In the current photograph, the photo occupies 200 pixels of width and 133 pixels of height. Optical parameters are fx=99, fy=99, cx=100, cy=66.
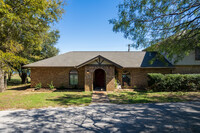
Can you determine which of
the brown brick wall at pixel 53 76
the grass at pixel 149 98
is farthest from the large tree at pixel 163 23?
the brown brick wall at pixel 53 76

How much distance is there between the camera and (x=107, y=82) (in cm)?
1199

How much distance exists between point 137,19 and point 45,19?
31.5 feet

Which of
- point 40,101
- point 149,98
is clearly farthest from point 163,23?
point 40,101

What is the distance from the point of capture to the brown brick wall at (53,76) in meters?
13.8

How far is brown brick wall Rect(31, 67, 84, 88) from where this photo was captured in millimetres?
Result: 13797

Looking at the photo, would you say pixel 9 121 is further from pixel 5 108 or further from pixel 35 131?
pixel 5 108

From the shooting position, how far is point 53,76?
45.3 ft

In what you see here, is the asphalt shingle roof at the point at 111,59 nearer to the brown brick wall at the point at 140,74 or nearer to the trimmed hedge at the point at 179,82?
the brown brick wall at the point at 140,74

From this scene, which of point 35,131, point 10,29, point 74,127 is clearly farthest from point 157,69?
point 10,29

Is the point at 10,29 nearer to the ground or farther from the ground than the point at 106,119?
farther from the ground

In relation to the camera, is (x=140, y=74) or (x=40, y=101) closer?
(x=40, y=101)

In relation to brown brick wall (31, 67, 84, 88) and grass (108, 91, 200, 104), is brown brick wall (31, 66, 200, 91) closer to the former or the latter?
brown brick wall (31, 67, 84, 88)

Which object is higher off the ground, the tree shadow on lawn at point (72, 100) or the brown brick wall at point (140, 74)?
the brown brick wall at point (140, 74)

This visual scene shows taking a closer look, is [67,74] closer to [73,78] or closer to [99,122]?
[73,78]
